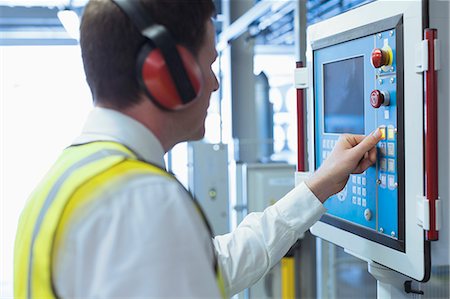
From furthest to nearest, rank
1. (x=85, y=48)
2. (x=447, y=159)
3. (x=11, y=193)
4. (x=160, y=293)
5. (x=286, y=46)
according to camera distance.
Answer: (x=286, y=46)
(x=11, y=193)
(x=447, y=159)
(x=85, y=48)
(x=160, y=293)

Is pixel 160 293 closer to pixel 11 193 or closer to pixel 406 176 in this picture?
pixel 406 176

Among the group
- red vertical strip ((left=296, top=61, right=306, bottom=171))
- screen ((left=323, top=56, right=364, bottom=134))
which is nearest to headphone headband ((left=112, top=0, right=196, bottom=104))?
screen ((left=323, top=56, right=364, bottom=134))

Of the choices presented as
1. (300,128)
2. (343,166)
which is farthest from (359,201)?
(300,128)

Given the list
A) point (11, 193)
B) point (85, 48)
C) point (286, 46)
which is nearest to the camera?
point (85, 48)

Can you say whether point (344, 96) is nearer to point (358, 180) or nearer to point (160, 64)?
point (358, 180)

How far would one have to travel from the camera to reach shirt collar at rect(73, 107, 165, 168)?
0.79 m

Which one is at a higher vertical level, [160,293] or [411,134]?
[411,134]

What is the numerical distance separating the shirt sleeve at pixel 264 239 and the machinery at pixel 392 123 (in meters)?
0.15

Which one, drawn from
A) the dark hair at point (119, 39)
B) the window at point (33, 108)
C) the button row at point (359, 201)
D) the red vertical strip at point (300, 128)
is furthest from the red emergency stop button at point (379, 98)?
the window at point (33, 108)

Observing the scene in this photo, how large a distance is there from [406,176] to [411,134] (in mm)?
85

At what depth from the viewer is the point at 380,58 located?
1.13 metres

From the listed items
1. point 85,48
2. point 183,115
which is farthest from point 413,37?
point 85,48

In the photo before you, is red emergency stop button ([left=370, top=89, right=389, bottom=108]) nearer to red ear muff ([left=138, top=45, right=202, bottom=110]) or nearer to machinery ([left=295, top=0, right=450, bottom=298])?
machinery ([left=295, top=0, right=450, bottom=298])

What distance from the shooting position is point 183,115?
86cm
